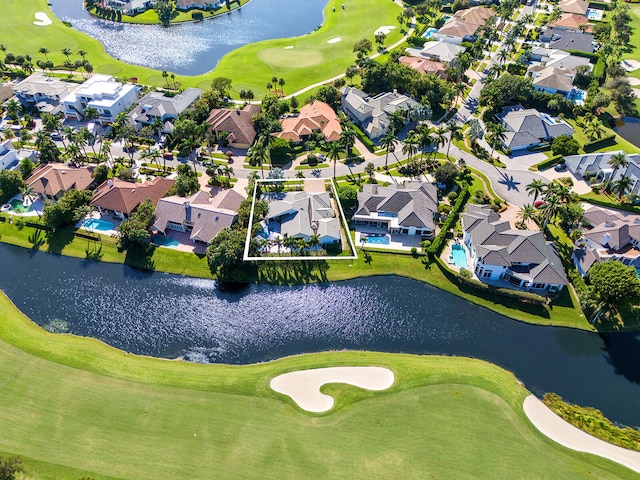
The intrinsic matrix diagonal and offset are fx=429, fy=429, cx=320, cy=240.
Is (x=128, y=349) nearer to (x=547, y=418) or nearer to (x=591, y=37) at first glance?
(x=547, y=418)

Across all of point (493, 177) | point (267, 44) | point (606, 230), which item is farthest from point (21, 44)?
point (606, 230)

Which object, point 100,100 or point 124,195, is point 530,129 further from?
point 100,100

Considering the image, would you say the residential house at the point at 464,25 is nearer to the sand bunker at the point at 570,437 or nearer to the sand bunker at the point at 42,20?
the sand bunker at the point at 570,437

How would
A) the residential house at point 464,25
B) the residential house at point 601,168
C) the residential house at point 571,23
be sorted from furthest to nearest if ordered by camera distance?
1. the residential house at point 571,23
2. the residential house at point 464,25
3. the residential house at point 601,168

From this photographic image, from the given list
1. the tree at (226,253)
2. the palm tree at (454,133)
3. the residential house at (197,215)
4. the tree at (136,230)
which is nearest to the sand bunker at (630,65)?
the palm tree at (454,133)

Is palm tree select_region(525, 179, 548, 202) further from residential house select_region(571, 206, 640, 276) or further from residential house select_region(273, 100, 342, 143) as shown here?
residential house select_region(273, 100, 342, 143)

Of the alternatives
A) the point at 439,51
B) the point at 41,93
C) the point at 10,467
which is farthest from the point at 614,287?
the point at 41,93
